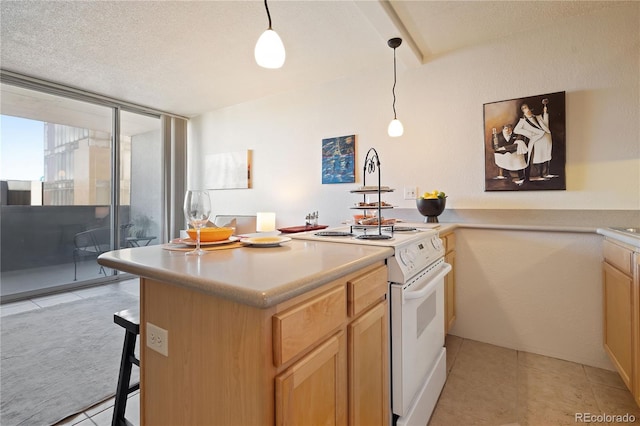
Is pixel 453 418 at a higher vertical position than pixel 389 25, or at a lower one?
lower

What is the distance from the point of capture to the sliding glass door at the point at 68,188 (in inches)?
127

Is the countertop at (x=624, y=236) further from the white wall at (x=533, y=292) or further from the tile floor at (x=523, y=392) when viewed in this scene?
the tile floor at (x=523, y=392)

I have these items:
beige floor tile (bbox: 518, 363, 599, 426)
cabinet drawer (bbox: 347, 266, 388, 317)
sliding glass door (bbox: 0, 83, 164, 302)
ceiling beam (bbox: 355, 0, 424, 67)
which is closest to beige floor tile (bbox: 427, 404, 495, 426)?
beige floor tile (bbox: 518, 363, 599, 426)

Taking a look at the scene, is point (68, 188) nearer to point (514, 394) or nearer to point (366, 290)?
point (366, 290)

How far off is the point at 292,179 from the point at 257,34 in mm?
1565

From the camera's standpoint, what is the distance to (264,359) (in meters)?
0.65

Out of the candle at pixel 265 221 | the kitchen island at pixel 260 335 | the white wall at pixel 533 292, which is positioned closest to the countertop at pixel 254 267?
the kitchen island at pixel 260 335

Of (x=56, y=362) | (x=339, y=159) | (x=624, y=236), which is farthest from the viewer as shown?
(x=339, y=159)

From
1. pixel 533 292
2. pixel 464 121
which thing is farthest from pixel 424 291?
pixel 464 121

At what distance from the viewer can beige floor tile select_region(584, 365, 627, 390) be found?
1802 mm

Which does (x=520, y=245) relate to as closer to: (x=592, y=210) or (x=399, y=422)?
(x=592, y=210)

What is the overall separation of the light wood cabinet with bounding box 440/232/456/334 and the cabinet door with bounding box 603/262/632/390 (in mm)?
893

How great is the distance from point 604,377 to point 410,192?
1804 millimetres

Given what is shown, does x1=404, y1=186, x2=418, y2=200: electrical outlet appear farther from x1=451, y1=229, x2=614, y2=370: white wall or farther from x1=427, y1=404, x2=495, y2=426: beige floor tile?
x1=427, y1=404, x2=495, y2=426: beige floor tile
